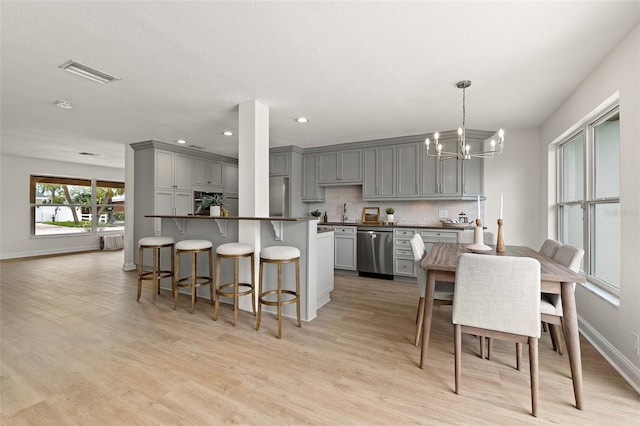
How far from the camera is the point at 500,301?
1.78 m

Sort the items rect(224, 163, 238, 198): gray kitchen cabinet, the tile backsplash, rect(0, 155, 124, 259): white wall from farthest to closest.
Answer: rect(224, 163, 238, 198): gray kitchen cabinet
rect(0, 155, 124, 259): white wall
the tile backsplash

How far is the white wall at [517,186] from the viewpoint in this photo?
4.47 meters

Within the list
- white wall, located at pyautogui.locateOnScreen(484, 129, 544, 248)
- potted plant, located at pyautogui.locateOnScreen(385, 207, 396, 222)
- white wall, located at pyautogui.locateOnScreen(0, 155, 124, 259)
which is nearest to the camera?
white wall, located at pyautogui.locateOnScreen(484, 129, 544, 248)

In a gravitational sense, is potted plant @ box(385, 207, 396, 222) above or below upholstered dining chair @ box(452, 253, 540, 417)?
above

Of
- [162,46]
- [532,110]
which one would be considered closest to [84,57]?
[162,46]

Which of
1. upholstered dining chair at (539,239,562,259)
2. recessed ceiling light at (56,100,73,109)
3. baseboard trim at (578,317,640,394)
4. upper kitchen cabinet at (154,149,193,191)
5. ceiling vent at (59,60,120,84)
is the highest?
recessed ceiling light at (56,100,73,109)

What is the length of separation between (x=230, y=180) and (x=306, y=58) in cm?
508

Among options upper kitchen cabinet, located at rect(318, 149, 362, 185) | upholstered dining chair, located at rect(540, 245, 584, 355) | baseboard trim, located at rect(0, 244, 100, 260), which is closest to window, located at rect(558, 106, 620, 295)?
upholstered dining chair, located at rect(540, 245, 584, 355)

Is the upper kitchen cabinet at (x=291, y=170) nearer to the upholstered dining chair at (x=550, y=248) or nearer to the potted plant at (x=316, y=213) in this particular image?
the potted plant at (x=316, y=213)

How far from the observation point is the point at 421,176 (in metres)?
4.85

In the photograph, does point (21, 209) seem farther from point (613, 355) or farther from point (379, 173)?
point (613, 355)

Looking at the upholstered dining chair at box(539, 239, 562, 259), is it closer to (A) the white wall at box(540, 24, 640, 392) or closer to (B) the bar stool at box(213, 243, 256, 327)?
(A) the white wall at box(540, 24, 640, 392)

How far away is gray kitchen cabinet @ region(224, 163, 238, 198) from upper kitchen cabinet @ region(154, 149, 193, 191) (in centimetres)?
96

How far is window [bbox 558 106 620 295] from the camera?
2.58 meters
